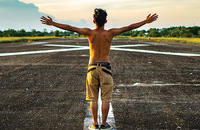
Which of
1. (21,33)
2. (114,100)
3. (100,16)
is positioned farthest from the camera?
(21,33)

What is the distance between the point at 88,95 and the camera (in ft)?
10.4

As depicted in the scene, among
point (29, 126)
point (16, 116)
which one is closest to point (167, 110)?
point (29, 126)

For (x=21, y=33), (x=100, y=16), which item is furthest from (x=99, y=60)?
(x=21, y=33)

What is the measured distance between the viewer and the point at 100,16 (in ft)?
10.0

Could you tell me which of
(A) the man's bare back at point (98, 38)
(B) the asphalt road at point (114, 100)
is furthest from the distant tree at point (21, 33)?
(A) the man's bare back at point (98, 38)

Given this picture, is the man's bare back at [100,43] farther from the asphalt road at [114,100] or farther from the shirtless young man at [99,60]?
the asphalt road at [114,100]

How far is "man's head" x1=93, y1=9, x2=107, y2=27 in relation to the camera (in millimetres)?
3055

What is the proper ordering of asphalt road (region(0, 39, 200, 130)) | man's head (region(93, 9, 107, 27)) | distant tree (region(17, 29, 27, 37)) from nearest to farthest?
man's head (region(93, 9, 107, 27)) < asphalt road (region(0, 39, 200, 130)) < distant tree (region(17, 29, 27, 37))

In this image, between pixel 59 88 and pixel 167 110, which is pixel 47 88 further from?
pixel 167 110

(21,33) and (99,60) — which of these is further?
(21,33)

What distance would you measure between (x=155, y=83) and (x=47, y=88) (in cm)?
328

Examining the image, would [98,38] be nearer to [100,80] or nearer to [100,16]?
[100,16]

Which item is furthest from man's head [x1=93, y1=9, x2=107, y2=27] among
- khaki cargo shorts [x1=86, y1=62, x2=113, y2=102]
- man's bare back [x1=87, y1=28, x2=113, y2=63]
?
khaki cargo shorts [x1=86, y1=62, x2=113, y2=102]

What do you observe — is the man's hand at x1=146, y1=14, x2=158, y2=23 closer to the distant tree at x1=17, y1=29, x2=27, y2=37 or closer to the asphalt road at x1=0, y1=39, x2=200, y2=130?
the asphalt road at x1=0, y1=39, x2=200, y2=130
